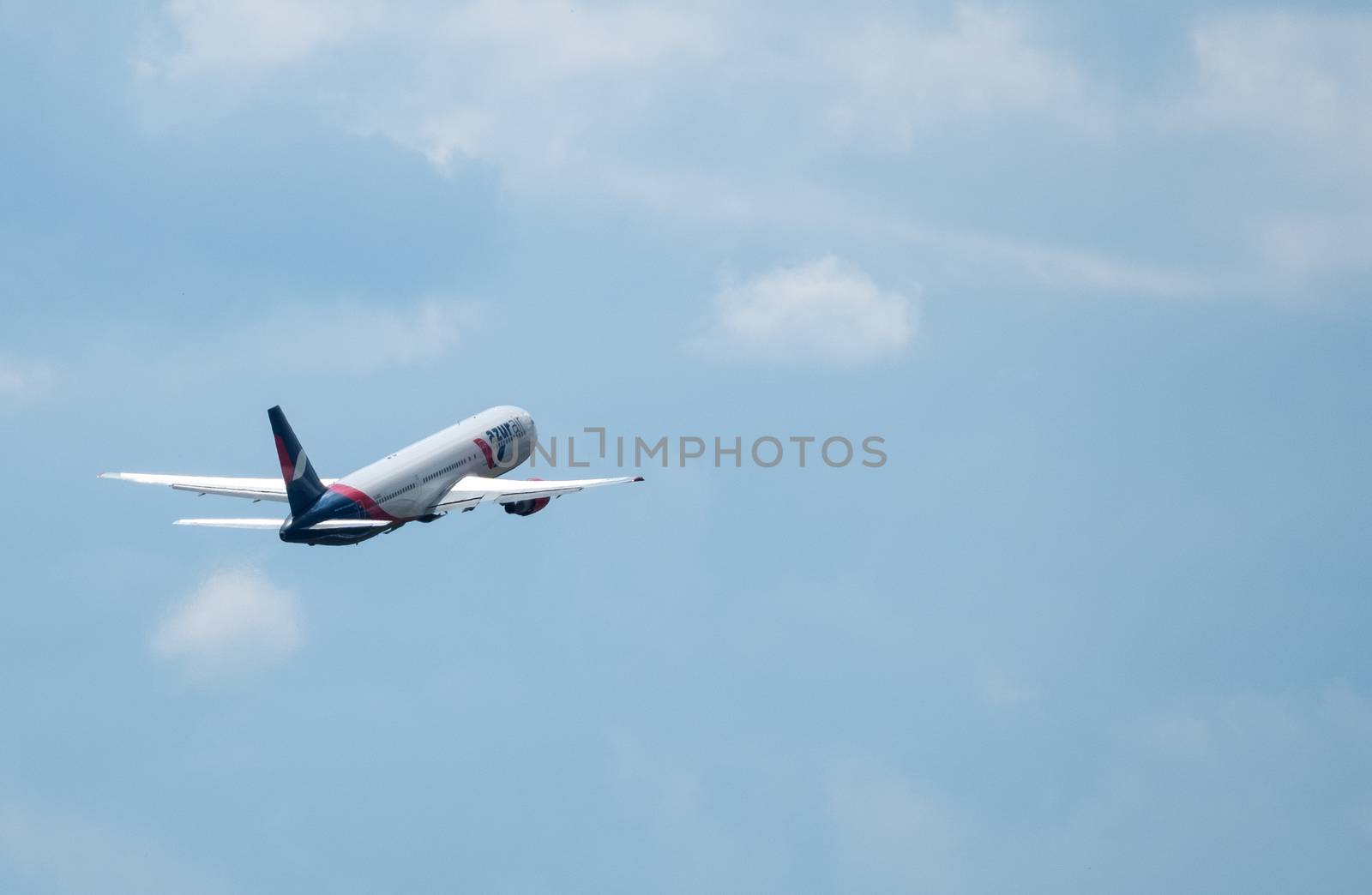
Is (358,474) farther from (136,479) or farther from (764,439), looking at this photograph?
(764,439)

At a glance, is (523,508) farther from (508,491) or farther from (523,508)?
(508,491)

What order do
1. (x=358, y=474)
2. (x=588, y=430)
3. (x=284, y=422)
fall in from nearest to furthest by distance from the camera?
(x=284, y=422) < (x=358, y=474) < (x=588, y=430)

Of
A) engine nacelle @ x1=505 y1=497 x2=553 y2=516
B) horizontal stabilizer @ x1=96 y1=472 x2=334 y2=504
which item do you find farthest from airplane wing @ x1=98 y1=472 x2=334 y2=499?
engine nacelle @ x1=505 y1=497 x2=553 y2=516

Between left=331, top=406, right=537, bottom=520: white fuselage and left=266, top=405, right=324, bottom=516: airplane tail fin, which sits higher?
left=331, top=406, right=537, bottom=520: white fuselage

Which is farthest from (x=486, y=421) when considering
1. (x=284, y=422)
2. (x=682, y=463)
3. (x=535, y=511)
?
(x=284, y=422)

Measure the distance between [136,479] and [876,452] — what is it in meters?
50.2

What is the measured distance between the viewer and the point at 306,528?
11488cm

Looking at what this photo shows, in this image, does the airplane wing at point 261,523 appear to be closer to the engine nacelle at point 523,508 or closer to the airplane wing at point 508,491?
the airplane wing at point 508,491

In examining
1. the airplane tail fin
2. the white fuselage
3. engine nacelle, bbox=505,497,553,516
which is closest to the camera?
the airplane tail fin

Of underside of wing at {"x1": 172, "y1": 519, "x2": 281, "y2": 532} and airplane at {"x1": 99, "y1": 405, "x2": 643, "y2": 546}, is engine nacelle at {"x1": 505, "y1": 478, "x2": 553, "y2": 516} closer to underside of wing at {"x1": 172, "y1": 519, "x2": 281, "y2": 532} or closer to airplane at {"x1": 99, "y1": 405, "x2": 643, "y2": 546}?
airplane at {"x1": 99, "y1": 405, "x2": 643, "y2": 546}

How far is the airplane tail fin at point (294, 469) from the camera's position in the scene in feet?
367

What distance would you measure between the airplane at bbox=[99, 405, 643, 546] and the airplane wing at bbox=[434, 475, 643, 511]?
2.3 inches

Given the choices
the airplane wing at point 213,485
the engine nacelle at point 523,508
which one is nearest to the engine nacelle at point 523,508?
the engine nacelle at point 523,508

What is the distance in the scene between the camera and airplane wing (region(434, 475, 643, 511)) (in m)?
125
